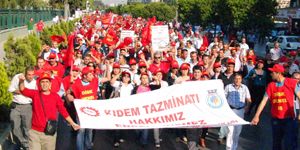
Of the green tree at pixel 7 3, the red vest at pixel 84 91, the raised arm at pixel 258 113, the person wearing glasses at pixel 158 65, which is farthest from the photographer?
the green tree at pixel 7 3

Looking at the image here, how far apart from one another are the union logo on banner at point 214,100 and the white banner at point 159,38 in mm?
8683

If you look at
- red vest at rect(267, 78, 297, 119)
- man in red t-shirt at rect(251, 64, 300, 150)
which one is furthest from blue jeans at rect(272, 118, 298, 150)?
red vest at rect(267, 78, 297, 119)

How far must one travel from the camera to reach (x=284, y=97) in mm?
8633

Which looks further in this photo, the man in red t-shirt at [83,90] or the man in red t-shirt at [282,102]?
the man in red t-shirt at [83,90]

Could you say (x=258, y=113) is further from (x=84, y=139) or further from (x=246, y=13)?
(x=246, y=13)

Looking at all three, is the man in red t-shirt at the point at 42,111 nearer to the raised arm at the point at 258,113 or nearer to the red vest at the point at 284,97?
the raised arm at the point at 258,113

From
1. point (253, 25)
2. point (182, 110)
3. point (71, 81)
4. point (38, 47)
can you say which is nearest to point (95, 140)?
point (71, 81)

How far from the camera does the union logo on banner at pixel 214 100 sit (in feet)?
27.4

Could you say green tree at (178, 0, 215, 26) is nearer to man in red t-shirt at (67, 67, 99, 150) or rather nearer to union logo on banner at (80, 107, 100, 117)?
man in red t-shirt at (67, 67, 99, 150)

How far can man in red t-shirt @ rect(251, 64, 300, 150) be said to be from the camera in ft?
28.3

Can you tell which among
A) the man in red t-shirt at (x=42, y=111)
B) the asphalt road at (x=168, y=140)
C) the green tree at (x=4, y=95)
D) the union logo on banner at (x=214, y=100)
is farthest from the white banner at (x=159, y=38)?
the man in red t-shirt at (x=42, y=111)

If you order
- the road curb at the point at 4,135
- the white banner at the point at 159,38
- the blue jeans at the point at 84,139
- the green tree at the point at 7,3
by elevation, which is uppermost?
the green tree at the point at 7,3

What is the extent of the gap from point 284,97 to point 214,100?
3.93 ft

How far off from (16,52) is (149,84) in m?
4.17
